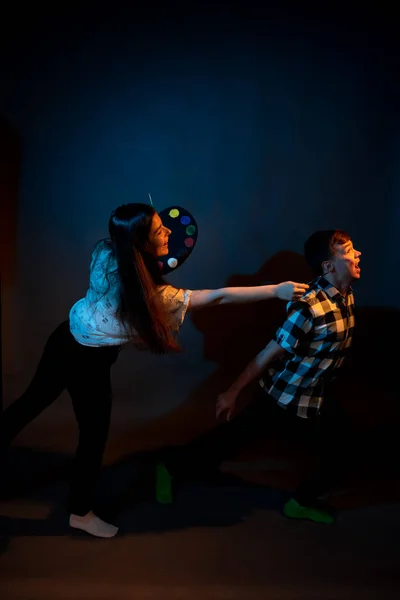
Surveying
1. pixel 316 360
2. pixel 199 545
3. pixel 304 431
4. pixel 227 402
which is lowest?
pixel 199 545

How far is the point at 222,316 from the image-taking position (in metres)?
2.66

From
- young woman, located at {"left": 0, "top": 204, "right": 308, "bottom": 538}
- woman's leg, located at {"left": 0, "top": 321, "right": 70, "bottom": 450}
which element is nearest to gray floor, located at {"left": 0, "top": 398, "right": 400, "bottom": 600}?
young woman, located at {"left": 0, "top": 204, "right": 308, "bottom": 538}

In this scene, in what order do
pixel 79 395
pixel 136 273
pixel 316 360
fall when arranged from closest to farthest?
pixel 136 273
pixel 79 395
pixel 316 360

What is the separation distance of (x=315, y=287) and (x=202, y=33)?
1.21 meters

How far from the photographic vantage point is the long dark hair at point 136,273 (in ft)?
5.61

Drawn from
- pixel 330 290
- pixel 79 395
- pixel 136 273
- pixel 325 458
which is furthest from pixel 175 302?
pixel 325 458

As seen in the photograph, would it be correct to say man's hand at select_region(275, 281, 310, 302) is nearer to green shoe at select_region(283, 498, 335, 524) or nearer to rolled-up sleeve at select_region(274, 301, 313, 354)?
rolled-up sleeve at select_region(274, 301, 313, 354)

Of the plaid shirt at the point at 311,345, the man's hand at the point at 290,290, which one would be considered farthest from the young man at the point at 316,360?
the man's hand at the point at 290,290

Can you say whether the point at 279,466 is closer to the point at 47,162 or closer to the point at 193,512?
the point at 193,512

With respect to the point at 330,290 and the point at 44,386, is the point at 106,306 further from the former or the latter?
the point at 330,290

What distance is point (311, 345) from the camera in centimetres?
199

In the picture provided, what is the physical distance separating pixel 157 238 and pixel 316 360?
74 centimetres

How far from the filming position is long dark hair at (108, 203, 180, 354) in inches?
67.3

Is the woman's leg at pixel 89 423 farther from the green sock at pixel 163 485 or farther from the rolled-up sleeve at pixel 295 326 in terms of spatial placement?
the rolled-up sleeve at pixel 295 326
